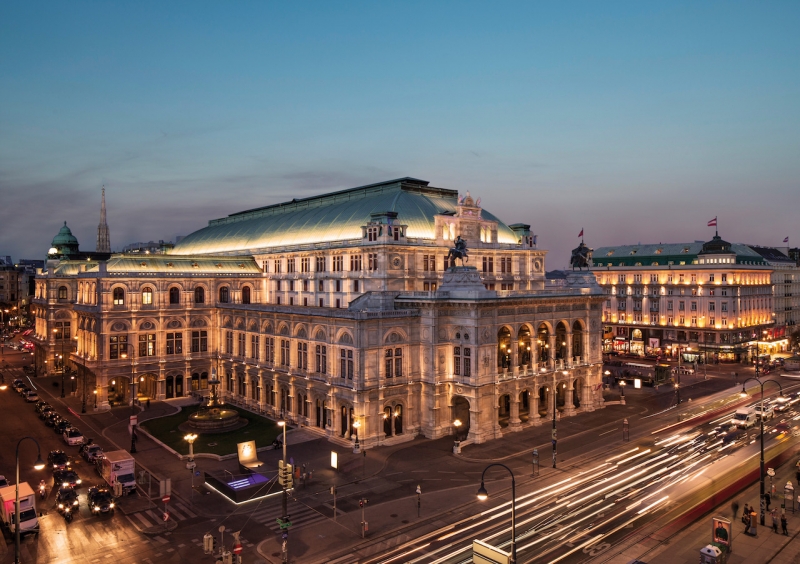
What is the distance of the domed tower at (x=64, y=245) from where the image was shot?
5108 inches

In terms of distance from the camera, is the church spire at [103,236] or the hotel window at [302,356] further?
the church spire at [103,236]

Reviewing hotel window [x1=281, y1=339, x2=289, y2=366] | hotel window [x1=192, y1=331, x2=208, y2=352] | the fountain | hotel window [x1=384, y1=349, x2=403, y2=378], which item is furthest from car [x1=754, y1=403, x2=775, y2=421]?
hotel window [x1=192, y1=331, x2=208, y2=352]

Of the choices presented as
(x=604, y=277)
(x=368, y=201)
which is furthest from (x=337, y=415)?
(x=604, y=277)

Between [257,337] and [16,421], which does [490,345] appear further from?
[16,421]

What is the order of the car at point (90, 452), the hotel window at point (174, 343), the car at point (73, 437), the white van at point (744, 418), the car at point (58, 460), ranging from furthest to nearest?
1. the hotel window at point (174, 343)
2. the white van at point (744, 418)
3. the car at point (73, 437)
4. the car at point (90, 452)
5. the car at point (58, 460)

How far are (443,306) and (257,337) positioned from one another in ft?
97.2

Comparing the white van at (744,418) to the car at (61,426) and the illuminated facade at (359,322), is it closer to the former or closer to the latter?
the illuminated facade at (359,322)

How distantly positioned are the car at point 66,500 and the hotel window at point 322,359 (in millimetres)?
28641

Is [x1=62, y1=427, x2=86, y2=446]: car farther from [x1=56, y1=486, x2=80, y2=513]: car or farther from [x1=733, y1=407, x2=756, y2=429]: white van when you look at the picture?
[x1=733, y1=407, x2=756, y2=429]: white van

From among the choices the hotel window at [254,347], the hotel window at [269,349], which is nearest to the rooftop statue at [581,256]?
the hotel window at [269,349]

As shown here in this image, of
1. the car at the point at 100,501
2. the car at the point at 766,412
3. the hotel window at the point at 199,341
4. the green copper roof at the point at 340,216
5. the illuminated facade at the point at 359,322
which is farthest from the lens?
the hotel window at the point at 199,341

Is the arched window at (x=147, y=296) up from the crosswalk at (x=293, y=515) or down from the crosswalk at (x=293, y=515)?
up

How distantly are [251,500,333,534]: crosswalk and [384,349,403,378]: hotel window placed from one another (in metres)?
21.0

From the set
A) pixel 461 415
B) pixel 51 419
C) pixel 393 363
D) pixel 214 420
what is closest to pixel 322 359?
pixel 393 363
